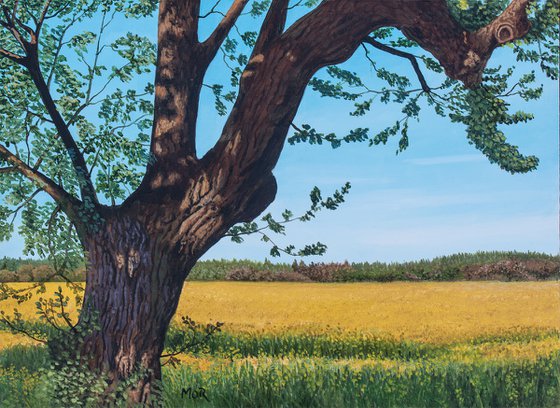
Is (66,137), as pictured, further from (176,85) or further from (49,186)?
(176,85)

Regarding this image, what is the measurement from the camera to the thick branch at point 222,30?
7.96m

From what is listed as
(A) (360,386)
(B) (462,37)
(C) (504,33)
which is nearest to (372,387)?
(A) (360,386)

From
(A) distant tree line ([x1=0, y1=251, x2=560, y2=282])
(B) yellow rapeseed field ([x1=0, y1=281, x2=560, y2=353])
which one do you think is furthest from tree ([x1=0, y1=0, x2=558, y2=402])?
(A) distant tree line ([x1=0, y1=251, x2=560, y2=282])

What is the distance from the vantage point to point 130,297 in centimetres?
714

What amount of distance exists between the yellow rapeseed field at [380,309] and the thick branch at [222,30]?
7107mm

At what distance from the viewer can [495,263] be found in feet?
109

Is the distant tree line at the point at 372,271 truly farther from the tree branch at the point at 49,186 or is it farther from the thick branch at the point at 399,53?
the tree branch at the point at 49,186

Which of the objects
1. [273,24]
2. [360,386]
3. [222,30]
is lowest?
[360,386]

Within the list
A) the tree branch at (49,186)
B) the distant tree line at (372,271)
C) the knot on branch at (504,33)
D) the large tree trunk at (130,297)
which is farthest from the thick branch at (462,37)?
the distant tree line at (372,271)

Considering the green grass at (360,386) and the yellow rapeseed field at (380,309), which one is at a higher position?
the yellow rapeseed field at (380,309)

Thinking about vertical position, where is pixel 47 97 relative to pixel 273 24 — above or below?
below
